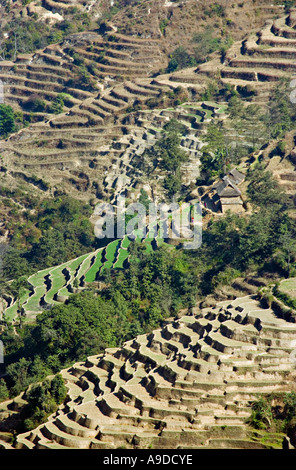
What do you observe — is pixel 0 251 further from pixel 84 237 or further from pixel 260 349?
pixel 260 349

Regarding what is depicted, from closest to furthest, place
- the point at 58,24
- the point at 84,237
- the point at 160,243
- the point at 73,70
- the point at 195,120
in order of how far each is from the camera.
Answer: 1. the point at 160,243
2. the point at 84,237
3. the point at 195,120
4. the point at 73,70
5. the point at 58,24

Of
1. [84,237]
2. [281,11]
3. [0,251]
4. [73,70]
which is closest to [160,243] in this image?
[84,237]

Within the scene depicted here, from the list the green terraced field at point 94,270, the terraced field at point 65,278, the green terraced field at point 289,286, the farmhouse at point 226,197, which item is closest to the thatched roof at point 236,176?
the farmhouse at point 226,197

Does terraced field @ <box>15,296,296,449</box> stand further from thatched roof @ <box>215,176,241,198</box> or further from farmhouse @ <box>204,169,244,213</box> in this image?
thatched roof @ <box>215,176,241,198</box>

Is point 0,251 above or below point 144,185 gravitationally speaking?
below

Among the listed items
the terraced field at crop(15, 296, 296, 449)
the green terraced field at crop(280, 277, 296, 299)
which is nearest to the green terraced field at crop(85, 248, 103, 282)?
the green terraced field at crop(280, 277, 296, 299)

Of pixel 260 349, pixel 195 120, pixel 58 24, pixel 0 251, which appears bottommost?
pixel 0 251

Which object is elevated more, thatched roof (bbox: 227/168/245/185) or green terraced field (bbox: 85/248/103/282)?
thatched roof (bbox: 227/168/245/185)

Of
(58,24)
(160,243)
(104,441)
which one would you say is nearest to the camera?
(104,441)

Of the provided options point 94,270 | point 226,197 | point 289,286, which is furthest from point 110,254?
point 289,286
